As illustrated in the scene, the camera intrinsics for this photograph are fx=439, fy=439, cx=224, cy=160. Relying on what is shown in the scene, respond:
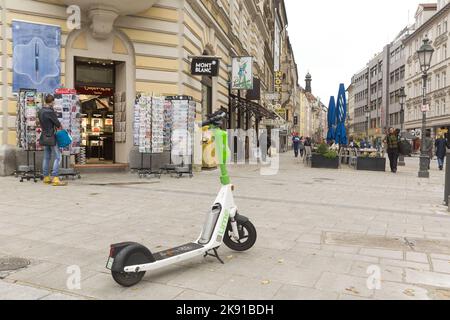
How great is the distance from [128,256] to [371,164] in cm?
1661

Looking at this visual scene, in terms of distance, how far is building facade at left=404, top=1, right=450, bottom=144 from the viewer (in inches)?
2034

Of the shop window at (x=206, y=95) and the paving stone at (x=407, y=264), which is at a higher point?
the shop window at (x=206, y=95)

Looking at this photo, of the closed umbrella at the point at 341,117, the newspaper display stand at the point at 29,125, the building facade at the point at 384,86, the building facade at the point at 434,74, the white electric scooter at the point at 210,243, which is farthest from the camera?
the building facade at the point at 384,86

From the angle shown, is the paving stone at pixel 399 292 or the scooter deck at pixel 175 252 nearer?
the paving stone at pixel 399 292

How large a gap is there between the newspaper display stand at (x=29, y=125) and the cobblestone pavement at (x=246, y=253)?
26.5 inches

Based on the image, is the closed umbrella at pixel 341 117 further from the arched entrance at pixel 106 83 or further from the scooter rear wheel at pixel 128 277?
the scooter rear wheel at pixel 128 277

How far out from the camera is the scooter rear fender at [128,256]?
3602 mm

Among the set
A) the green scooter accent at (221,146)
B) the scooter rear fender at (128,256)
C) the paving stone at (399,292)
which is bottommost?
the paving stone at (399,292)

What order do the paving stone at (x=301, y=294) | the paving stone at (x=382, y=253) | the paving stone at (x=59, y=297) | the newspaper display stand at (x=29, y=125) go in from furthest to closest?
the newspaper display stand at (x=29, y=125) < the paving stone at (x=382, y=253) < the paving stone at (x=301, y=294) < the paving stone at (x=59, y=297)

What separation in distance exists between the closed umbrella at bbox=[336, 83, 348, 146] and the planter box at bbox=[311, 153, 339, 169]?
2213 millimetres

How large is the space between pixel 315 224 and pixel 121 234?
2.89 metres

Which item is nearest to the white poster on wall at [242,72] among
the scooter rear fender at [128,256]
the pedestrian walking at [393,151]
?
the pedestrian walking at [393,151]

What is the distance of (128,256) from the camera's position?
3.66 m
